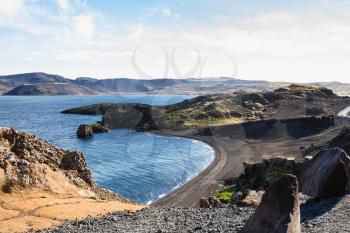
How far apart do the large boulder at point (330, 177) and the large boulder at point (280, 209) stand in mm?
11992

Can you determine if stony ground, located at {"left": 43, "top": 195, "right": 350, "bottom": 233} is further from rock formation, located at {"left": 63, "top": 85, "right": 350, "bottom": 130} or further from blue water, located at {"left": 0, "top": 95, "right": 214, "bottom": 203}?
rock formation, located at {"left": 63, "top": 85, "right": 350, "bottom": 130}

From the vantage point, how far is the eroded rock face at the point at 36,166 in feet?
121

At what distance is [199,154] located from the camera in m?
106

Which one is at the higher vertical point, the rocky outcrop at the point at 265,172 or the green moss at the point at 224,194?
the rocky outcrop at the point at 265,172

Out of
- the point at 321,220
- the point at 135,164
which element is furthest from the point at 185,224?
the point at 135,164

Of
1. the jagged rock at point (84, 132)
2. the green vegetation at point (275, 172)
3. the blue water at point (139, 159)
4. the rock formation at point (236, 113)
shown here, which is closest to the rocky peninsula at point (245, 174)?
the green vegetation at point (275, 172)

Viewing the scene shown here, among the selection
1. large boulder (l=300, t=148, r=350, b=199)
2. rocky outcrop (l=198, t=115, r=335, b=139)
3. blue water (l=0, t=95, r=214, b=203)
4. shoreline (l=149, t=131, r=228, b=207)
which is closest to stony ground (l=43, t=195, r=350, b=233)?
large boulder (l=300, t=148, r=350, b=199)

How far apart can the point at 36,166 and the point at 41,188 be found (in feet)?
7.35

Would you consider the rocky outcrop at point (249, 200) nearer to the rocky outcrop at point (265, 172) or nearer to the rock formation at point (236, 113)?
the rocky outcrop at point (265, 172)

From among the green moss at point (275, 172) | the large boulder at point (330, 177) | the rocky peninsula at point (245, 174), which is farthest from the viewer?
the green moss at point (275, 172)

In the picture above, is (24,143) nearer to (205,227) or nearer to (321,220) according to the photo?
(205,227)

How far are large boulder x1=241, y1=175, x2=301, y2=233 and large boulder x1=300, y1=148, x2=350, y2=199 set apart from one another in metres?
12.0

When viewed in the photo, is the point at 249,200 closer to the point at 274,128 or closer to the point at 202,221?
the point at 202,221

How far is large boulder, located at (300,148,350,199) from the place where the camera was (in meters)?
33.1
